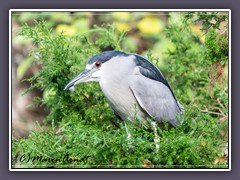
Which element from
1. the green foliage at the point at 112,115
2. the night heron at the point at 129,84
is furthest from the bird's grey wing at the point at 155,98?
the green foliage at the point at 112,115

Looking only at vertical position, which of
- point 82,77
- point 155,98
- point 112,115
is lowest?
point 112,115

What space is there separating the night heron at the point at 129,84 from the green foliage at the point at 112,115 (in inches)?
6.7

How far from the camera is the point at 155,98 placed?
3957mm

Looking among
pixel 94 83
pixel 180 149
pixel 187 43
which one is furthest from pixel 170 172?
pixel 187 43

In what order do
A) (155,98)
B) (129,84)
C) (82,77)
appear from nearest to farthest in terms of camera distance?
(82,77) → (129,84) → (155,98)

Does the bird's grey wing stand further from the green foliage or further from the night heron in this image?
the green foliage

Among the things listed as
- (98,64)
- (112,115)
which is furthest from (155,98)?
(98,64)

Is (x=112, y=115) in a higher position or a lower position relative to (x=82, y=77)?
lower

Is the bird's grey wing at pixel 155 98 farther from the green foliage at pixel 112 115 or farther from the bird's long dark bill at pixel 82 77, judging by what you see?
the bird's long dark bill at pixel 82 77

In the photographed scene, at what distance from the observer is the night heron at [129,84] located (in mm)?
3773

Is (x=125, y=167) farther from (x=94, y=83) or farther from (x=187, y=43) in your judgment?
(x=187, y=43)

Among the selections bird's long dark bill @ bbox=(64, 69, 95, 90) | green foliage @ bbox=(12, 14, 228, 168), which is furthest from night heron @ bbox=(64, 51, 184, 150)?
green foliage @ bbox=(12, 14, 228, 168)

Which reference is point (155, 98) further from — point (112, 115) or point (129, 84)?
point (112, 115)

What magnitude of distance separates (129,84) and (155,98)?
0.78ft
